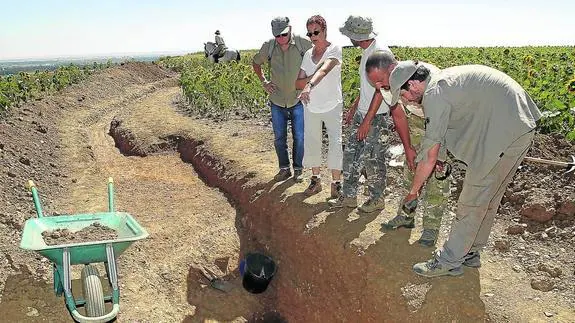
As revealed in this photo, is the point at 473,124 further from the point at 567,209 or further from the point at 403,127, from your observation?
the point at 567,209

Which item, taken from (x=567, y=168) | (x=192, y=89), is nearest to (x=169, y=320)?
(x=567, y=168)

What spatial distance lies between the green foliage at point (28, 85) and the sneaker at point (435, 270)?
12863 mm

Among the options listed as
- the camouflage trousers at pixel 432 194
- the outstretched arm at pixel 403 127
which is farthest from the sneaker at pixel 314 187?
the outstretched arm at pixel 403 127

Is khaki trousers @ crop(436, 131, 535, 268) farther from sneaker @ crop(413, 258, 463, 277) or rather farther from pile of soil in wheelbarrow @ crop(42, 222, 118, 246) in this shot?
pile of soil in wheelbarrow @ crop(42, 222, 118, 246)

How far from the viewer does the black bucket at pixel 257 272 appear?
6.04 metres

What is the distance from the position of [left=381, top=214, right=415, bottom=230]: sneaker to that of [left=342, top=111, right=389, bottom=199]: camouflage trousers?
0.46 meters

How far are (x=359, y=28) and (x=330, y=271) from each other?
8.86 ft

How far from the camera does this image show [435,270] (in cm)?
454

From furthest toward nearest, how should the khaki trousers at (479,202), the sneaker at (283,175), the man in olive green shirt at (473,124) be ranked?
the sneaker at (283,175) < the khaki trousers at (479,202) < the man in olive green shirt at (473,124)

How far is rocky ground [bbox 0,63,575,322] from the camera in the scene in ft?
15.0

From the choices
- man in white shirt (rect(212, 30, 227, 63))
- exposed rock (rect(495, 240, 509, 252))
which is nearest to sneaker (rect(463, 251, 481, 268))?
exposed rock (rect(495, 240, 509, 252))

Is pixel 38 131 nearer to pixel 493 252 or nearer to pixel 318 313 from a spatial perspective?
pixel 318 313

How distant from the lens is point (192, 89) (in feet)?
51.1

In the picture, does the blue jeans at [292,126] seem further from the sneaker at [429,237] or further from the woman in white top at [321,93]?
the sneaker at [429,237]
